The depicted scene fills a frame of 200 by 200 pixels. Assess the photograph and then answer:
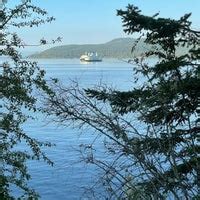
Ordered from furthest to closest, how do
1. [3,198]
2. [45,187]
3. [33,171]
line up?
[33,171]
[45,187]
[3,198]

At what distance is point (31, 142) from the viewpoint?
15102 mm

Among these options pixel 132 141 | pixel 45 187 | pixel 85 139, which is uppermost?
pixel 132 141

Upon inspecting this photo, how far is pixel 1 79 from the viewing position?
14.9m

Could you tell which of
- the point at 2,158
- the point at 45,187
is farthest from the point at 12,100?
the point at 45,187

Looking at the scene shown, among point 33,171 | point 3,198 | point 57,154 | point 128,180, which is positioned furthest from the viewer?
point 57,154

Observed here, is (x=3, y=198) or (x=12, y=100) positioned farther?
(x=12, y=100)

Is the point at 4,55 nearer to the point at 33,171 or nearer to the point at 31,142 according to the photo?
the point at 31,142

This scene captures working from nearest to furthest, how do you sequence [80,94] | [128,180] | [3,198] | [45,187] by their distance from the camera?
1. [128,180]
2. [80,94]
3. [3,198]
4. [45,187]

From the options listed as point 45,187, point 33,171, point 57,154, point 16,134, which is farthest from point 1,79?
point 57,154

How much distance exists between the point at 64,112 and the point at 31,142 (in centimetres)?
850

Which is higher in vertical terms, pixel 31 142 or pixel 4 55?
pixel 4 55

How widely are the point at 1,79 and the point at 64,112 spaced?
331 inches

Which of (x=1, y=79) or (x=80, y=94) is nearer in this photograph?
(x=80, y=94)

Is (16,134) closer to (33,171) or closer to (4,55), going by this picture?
(4,55)
